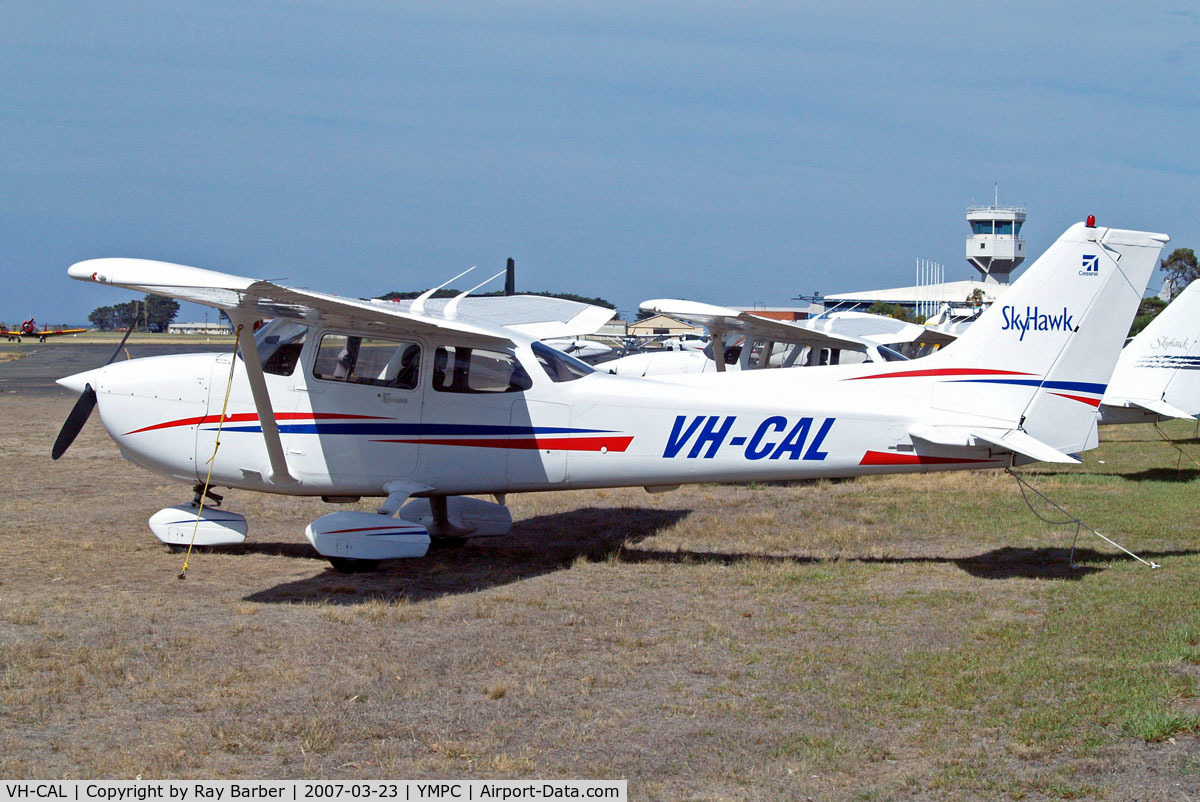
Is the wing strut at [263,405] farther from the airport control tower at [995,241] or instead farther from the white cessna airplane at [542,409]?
the airport control tower at [995,241]

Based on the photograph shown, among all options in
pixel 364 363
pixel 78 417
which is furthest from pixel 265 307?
pixel 78 417

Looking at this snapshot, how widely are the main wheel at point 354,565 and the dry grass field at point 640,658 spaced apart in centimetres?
11

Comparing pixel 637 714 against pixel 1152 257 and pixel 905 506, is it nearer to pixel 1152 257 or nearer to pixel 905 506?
pixel 1152 257

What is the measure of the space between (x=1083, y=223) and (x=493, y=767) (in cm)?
632

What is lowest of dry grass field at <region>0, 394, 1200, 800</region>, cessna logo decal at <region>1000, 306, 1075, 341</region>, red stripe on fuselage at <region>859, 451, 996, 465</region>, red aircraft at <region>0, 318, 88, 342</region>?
red aircraft at <region>0, 318, 88, 342</region>

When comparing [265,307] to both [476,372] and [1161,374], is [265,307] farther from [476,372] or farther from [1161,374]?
[1161,374]

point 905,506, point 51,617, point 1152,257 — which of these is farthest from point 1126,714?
point 905,506

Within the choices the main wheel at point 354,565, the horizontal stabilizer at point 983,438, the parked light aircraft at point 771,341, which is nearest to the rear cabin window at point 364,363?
the main wheel at point 354,565

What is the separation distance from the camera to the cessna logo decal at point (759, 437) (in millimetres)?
8367

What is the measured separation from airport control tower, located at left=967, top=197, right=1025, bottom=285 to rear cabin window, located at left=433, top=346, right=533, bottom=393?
3487 inches

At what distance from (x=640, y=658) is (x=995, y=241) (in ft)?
300
